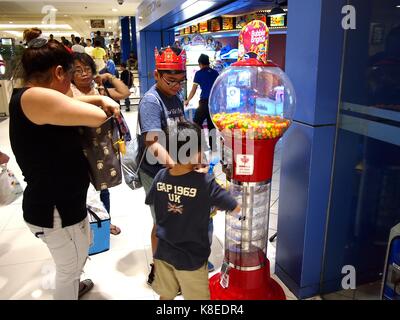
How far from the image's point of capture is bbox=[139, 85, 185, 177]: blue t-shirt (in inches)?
81.4

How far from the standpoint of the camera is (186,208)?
1.66 metres

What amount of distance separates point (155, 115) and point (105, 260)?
1481mm

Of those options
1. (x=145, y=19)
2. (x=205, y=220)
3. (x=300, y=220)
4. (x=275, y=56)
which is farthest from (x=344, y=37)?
(x=145, y=19)

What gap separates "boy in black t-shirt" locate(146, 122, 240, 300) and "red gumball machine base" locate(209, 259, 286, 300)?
52 centimetres

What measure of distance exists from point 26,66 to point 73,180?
0.56 meters

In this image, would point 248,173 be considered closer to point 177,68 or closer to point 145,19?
point 177,68

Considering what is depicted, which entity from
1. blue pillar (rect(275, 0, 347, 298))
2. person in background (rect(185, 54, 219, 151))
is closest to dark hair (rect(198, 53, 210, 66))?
person in background (rect(185, 54, 219, 151))

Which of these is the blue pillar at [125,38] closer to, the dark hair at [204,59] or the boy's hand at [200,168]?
the dark hair at [204,59]

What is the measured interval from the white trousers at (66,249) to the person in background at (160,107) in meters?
0.46

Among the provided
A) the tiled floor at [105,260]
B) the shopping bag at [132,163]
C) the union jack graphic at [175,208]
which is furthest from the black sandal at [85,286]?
the union jack graphic at [175,208]

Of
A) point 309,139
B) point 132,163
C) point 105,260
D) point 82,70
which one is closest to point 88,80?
point 82,70

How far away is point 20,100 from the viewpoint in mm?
1425

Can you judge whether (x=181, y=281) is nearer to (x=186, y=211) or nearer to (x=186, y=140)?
(x=186, y=211)

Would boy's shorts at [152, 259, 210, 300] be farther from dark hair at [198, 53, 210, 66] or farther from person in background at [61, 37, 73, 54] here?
dark hair at [198, 53, 210, 66]
